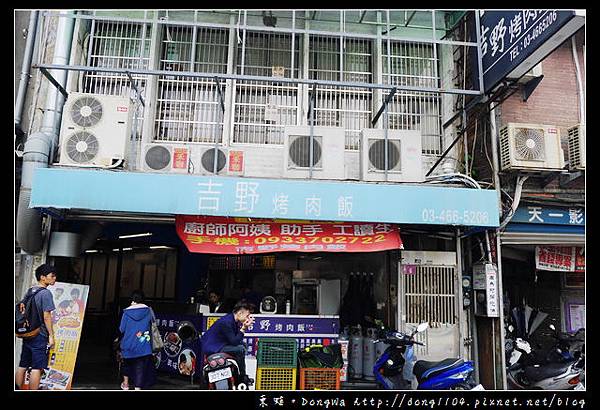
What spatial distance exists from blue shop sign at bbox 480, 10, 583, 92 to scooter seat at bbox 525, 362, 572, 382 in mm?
4890

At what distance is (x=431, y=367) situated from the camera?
23.8ft

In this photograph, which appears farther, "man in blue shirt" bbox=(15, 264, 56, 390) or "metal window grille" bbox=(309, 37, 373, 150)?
"metal window grille" bbox=(309, 37, 373, 150)

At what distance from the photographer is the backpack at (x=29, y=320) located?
6742 mm

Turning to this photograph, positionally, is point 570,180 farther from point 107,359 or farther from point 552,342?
point 107,359

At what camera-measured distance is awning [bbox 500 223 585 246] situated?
8.86 meters

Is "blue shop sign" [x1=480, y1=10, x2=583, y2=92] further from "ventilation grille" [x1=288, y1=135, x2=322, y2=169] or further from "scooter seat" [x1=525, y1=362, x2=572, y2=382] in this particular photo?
"scooter seat" [x1=525, y1=362, x2=572, y2=382]

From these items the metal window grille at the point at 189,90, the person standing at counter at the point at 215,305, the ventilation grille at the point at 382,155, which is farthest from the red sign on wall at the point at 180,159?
the ventilation grille at the point at 382,155

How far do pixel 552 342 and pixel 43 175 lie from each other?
1068cm

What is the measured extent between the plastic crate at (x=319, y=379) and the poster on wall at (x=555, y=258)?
15.3 feet

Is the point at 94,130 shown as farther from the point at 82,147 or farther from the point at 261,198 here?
the point at 261,198

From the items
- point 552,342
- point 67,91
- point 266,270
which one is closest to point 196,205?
point 67,91

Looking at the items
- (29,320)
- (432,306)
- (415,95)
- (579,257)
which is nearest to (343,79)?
(415,95)

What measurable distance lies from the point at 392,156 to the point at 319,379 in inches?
158

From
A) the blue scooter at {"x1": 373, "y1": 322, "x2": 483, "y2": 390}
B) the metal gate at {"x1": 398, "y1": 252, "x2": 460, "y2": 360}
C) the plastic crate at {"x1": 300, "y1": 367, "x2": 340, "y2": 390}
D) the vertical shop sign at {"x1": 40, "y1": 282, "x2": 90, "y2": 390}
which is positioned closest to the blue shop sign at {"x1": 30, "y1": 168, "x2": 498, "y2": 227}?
the vertical shop sign at {"x1": 40, "y1": 282, "x2": 90, "y2": 390}
